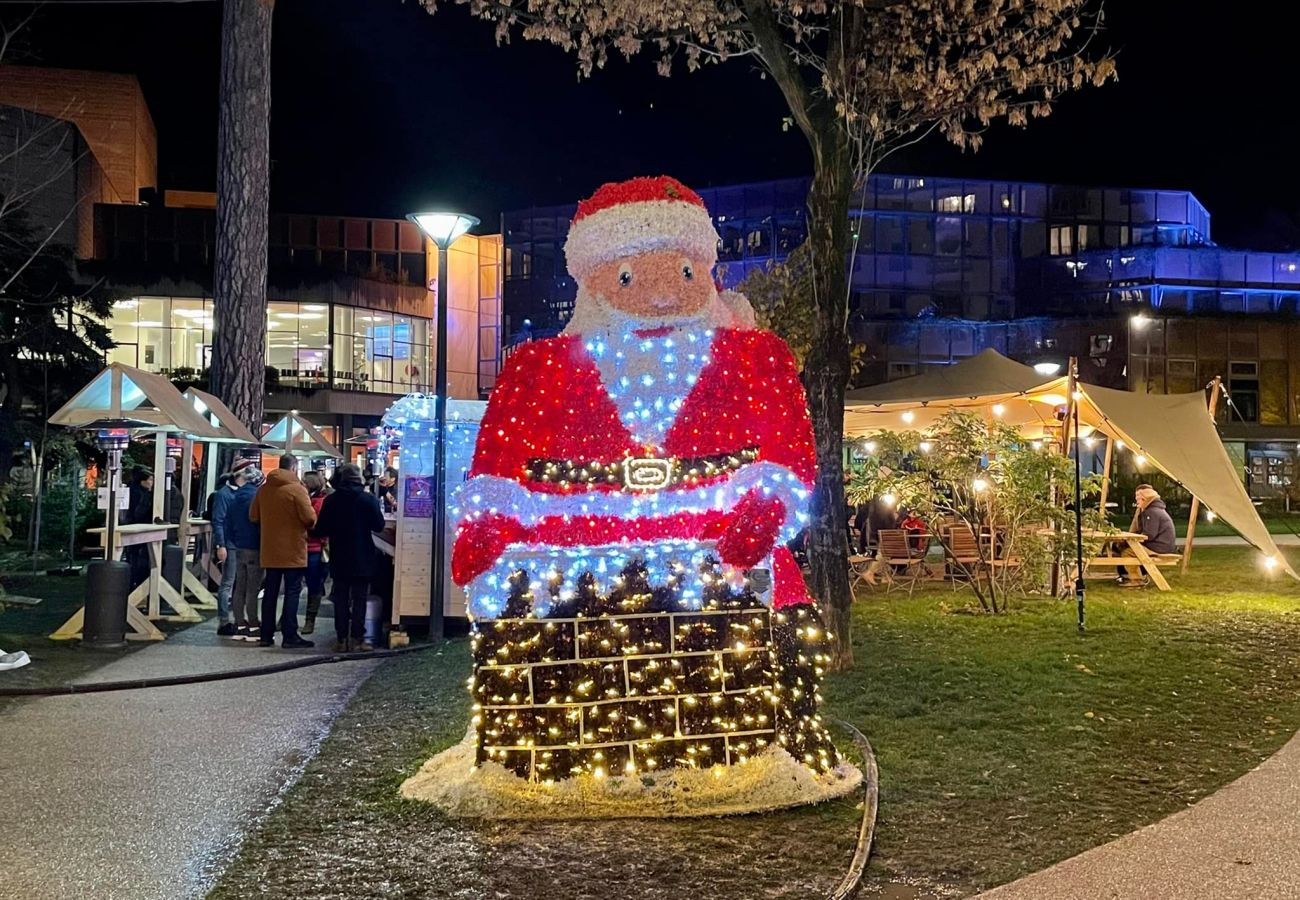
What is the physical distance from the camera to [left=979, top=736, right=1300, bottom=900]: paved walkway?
431 centimetres

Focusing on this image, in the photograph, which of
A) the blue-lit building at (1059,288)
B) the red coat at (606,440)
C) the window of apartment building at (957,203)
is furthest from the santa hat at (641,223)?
the window of apartment building at (957,203)

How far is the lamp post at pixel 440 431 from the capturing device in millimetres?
10750

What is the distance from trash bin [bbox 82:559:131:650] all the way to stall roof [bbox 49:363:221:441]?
1.41 m

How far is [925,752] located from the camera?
6.57 metres

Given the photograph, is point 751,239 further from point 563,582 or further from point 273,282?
point 563,582

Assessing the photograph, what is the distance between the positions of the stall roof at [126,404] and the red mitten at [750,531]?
7.68 meters

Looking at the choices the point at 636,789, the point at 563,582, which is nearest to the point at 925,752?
the point at 636,789

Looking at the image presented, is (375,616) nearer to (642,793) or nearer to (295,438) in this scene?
(642,793)

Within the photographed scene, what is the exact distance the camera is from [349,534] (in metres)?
10.2

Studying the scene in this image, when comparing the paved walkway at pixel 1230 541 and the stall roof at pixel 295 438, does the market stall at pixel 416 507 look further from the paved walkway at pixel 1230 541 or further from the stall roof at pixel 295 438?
the paved walkway at pixel 1230 541

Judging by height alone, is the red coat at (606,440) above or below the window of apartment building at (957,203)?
below

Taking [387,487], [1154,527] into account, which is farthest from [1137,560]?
[387,487]

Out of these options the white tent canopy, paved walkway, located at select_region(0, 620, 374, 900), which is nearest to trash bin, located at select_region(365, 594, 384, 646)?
paved walkway, located at select_region(0, 620, 374, 900)

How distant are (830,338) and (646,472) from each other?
4.27m
